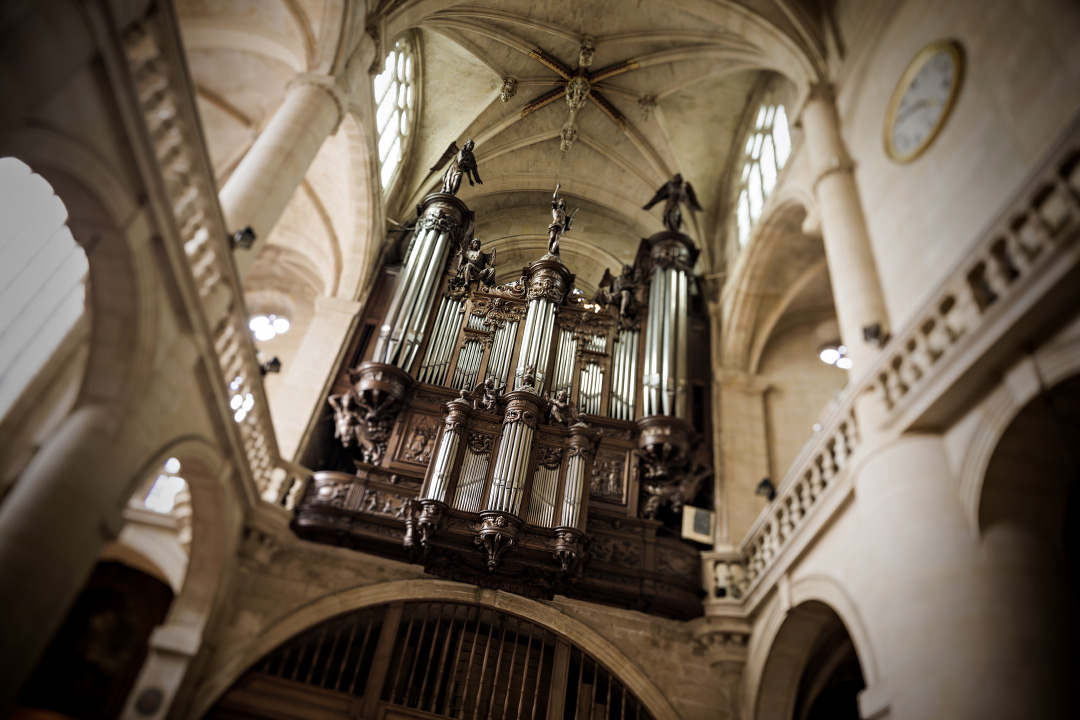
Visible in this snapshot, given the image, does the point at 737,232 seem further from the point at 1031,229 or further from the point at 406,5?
the point at 1031,229

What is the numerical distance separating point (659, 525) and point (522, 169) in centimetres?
925

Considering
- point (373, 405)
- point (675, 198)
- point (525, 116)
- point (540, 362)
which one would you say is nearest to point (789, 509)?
point (540, 362)

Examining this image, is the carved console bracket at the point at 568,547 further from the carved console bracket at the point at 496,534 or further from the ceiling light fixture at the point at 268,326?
the ceiling light fixture at the point at 268,326

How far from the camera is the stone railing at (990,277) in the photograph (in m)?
5.06

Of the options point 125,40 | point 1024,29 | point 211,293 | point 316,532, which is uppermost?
point 1024,29

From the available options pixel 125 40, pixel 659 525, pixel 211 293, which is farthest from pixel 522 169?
pixel 125 40

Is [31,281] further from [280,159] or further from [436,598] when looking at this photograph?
[436,598]

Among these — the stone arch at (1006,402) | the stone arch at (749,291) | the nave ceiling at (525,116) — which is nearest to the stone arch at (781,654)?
the stone arch at (1006,402)

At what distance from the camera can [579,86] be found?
49.5 ft

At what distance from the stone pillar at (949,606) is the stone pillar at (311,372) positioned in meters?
7.89

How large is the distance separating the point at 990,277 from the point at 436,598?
24.9 feet

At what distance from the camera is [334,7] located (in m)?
9.76

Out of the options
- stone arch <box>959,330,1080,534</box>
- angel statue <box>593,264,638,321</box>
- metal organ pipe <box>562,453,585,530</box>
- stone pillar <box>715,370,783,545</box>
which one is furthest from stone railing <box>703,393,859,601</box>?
angel statue <box>593,264,638,321</box>

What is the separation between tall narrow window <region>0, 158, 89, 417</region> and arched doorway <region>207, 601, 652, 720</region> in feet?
16.9
